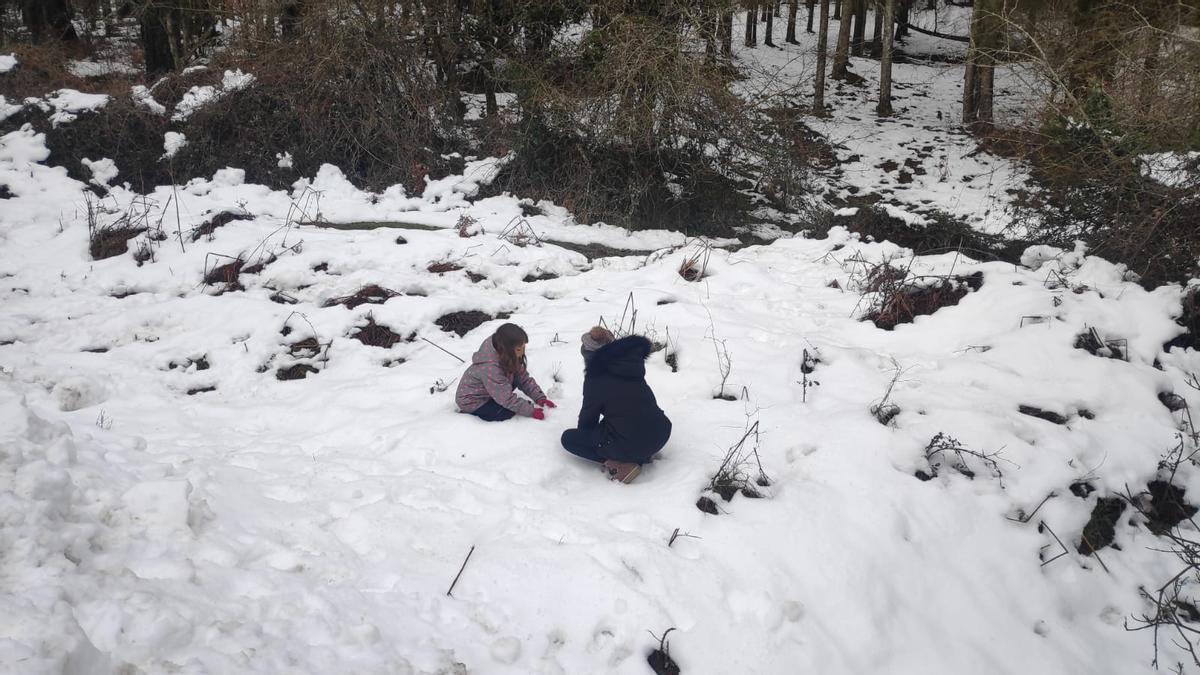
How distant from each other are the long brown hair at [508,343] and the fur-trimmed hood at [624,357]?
0.60 meters

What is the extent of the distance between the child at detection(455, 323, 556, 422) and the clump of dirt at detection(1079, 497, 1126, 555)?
323 centimetres

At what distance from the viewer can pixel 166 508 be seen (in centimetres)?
298

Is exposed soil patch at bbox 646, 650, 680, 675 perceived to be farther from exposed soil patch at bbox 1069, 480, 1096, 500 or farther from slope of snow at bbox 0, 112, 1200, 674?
exposed soil patch at bbox 1069, 480, 1096, 500

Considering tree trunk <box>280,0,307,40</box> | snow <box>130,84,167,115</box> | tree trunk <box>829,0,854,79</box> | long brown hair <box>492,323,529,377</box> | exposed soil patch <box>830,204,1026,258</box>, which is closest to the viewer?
long brown hair <box>492,323,529,377</box>

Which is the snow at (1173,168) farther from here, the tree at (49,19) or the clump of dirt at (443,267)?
the tree at (49,19)

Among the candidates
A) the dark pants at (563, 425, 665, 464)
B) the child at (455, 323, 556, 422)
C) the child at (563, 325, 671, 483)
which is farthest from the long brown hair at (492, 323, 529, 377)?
the dark pants at (563, 425, 665, 464)

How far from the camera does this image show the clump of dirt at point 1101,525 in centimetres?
378

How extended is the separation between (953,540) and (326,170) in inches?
385

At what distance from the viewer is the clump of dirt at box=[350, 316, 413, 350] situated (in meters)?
6.05

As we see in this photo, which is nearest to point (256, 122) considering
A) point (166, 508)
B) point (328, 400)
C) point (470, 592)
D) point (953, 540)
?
point (328, 400)

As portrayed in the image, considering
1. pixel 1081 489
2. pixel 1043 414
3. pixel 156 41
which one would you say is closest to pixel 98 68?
pixel 156 41

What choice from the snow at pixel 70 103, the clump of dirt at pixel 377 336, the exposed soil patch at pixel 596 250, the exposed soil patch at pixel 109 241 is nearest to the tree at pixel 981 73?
the exposed soil patch at pixel 596 250

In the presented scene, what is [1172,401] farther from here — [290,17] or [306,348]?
[290,17]

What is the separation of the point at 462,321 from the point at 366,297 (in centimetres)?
105
